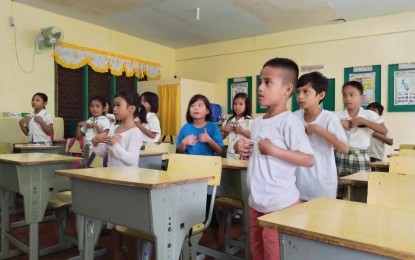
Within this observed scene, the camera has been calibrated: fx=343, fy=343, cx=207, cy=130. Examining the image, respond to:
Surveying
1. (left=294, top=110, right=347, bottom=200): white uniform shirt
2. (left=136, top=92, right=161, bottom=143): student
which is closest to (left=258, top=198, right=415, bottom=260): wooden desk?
(left=294, top=110, right=347, bottom=200): white uniform shirt

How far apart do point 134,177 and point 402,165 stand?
→ 1599 mm

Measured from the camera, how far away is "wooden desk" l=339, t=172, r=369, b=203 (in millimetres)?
1914

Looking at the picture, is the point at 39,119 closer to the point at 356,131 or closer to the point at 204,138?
the point at 204,138

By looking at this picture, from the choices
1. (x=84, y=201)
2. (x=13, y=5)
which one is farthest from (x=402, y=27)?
(x=13, y=5)

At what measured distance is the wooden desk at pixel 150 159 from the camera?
10.2 ft

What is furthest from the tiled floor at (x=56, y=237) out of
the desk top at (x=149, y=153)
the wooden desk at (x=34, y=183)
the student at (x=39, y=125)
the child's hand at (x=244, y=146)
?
the child's hand at (x=244, y=146)

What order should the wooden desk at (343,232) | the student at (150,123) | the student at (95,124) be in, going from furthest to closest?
the student at (95,124) < the student at (150,123) < the wooden desk at (343,232)

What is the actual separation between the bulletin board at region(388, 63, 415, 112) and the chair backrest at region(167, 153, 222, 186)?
4.28 meters

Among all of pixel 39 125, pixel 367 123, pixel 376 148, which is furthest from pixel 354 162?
pixel 39 125

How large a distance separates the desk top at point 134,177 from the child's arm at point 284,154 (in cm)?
44

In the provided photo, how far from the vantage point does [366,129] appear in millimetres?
2641

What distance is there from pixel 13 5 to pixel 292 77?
4842 millimetres

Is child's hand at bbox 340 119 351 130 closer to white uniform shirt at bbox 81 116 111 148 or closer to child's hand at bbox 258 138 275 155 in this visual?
child's hand at bbox 258 138 275 155

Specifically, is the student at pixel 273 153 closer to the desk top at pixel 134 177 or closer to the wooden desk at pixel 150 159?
the desk top at pixel 134 177
